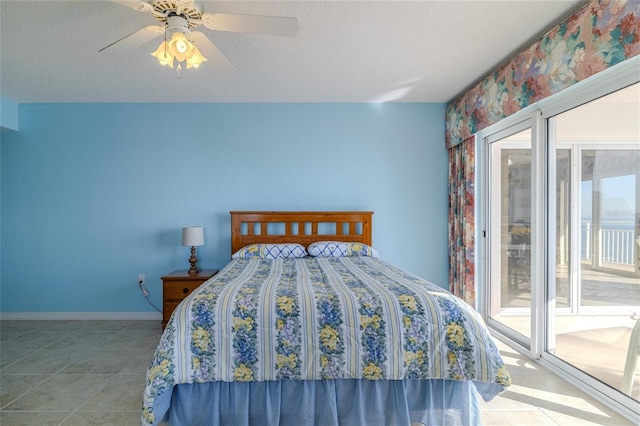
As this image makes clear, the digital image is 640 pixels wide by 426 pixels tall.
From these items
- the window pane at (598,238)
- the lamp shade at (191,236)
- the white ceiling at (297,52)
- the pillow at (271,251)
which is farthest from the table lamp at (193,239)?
the window pane at (598,238)

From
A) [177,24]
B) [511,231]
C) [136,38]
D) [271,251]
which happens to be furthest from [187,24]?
[511,231]

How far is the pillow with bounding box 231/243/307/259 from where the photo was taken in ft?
10.7

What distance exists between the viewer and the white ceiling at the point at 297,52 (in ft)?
6.75

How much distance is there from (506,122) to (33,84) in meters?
4.62

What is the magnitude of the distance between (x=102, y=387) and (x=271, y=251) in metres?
1.68

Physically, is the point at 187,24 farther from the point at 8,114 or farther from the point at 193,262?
the point at 8,114

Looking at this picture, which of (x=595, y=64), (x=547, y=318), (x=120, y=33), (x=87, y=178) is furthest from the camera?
(x=87, y=178)

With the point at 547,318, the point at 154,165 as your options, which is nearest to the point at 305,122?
the point at 154,165

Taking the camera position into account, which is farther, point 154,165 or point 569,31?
point 154,165

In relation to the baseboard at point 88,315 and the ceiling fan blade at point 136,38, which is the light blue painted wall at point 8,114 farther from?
the ceiling fan blade at point 136,38

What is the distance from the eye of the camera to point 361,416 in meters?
1.70

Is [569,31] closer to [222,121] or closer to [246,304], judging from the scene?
[246,304]

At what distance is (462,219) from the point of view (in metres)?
3.51

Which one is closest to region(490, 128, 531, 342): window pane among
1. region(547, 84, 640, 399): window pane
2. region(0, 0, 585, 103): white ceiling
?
region(547, 84, 640, 399): window pane
